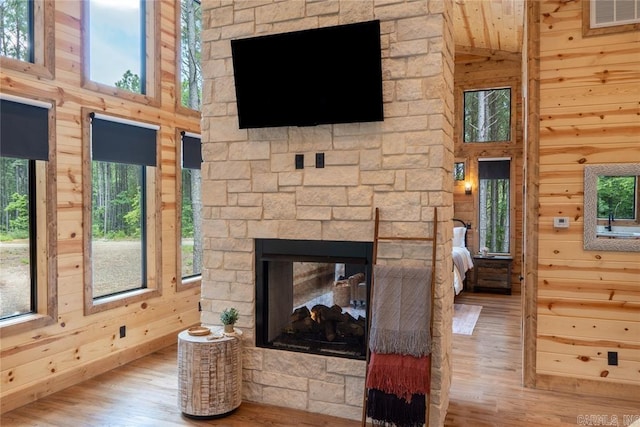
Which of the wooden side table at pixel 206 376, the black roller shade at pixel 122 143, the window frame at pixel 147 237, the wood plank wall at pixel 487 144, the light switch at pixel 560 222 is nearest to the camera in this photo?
the wooden side table at pixel 206 376

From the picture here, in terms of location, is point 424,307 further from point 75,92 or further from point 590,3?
point 75,92

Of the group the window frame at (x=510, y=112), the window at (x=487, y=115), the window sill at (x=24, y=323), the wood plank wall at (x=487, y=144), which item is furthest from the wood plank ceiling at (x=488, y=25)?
the window sill at (x=24, y=323)

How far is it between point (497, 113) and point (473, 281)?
9.28ft

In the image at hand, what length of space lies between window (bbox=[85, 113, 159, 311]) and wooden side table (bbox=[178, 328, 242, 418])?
4.19 ft

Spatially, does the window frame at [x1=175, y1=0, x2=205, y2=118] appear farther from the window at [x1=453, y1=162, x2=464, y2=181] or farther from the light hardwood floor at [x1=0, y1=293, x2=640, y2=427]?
the window at [x1=453, y1=162, x2=464, y2=181]

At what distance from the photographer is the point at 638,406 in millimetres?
3297

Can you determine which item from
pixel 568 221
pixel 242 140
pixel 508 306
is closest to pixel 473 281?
pixel 508 306

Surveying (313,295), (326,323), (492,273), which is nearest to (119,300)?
(313,295)

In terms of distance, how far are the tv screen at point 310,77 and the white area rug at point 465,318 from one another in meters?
3.23

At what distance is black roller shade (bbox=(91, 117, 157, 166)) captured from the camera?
154 inches

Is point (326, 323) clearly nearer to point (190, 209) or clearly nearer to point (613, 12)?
point (190, 209)

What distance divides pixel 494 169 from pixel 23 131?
661cm

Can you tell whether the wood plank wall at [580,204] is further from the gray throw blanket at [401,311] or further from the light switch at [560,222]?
the gray throw blanket at [401,311]

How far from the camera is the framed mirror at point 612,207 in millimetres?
3348
